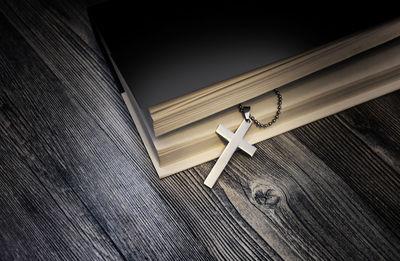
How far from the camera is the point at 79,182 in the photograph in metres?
0.72

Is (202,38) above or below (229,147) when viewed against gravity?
above

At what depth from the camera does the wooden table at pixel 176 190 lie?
66cm

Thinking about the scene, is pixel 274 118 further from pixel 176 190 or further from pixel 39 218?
pixel 39 218

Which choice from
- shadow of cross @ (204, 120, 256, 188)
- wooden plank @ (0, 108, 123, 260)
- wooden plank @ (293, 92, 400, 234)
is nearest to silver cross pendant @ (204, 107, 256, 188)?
shadow of cross @ (204, 120, 256, 188)

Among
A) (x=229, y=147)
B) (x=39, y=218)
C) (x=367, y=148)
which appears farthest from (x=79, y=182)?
(x=367, y=148)

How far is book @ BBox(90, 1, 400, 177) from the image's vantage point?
662 millimetres

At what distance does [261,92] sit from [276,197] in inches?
7.2

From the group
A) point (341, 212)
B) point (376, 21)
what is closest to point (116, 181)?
point (341, 212)

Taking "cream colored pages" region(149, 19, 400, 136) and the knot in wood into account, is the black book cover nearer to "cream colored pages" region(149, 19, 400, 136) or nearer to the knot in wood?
"cream colored pages" region(149, 19, 400, 136)

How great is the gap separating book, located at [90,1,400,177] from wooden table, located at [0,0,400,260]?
0.03 m

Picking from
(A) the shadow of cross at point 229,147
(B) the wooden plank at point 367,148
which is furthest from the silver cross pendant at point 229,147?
(B) the wooden plank at point 367,148

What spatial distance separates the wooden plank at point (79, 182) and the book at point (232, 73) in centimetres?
7

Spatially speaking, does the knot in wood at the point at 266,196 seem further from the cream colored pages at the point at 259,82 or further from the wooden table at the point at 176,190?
the cream colored pages at the point at 259,82

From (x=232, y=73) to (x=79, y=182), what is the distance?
33cm
